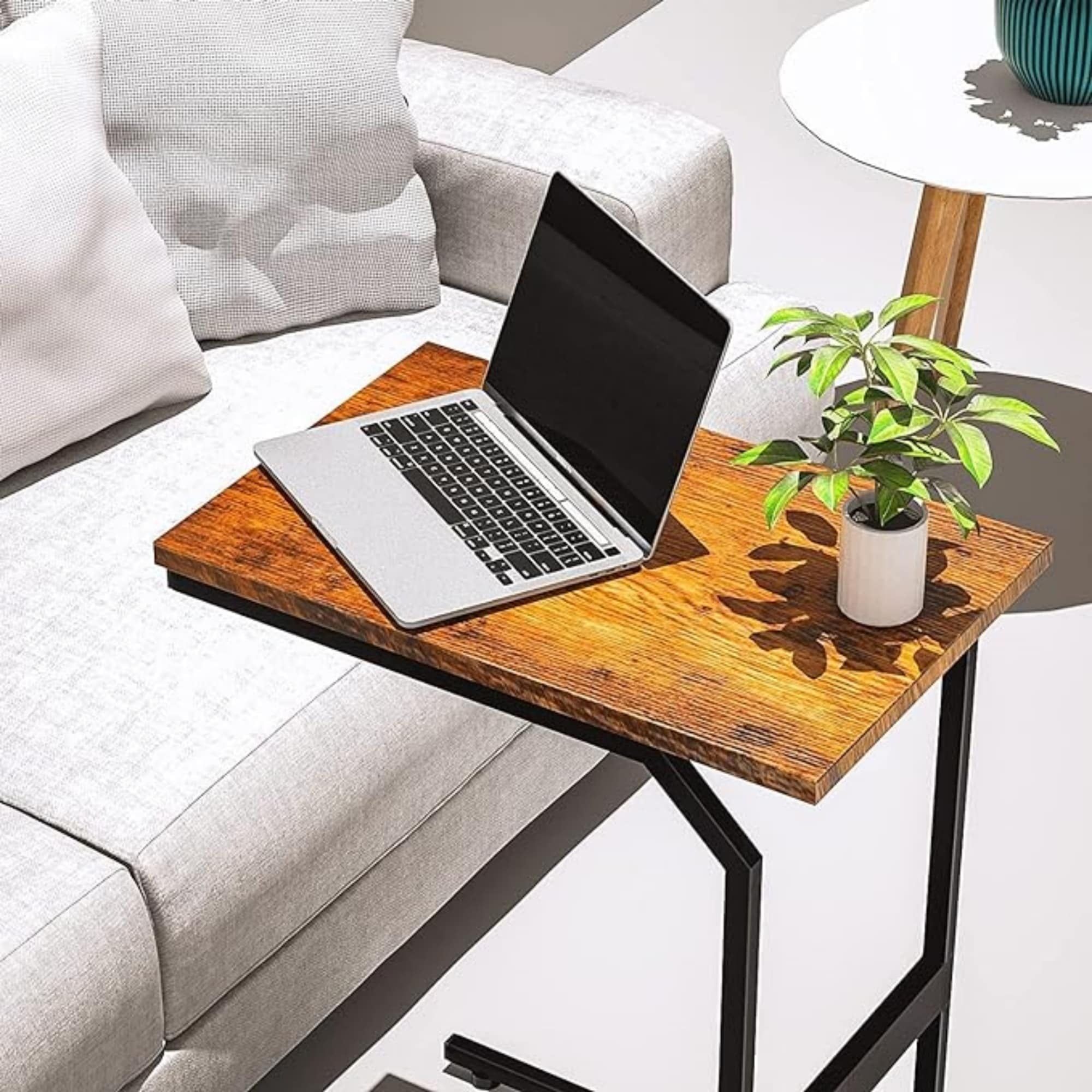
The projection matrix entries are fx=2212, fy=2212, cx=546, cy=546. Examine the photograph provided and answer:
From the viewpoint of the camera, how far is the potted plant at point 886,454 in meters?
1.53

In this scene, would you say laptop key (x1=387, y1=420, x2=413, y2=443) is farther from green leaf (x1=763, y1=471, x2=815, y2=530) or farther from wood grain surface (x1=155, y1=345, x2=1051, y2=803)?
green leaf (x1=763, y1=471, x2=815, y2=530)

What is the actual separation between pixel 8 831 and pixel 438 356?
0.56 metres

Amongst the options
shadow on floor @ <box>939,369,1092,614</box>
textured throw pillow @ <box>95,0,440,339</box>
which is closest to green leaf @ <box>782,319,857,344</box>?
textured throw pillow @ <box>95,0,440,339</box>

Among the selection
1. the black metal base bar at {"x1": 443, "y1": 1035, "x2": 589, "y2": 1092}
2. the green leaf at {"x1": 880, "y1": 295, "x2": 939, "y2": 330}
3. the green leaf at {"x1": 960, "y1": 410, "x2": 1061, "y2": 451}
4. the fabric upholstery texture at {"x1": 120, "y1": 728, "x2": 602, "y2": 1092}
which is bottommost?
the black metal base bar at {"x1": 443, "y1": 1035, "x2": 589, "y2": 1092}

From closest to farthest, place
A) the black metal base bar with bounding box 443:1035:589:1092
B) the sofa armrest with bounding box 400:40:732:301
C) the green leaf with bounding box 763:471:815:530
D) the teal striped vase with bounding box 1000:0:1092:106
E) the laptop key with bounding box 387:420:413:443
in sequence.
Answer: the green leaf with bounding box 763:471:815:530 < the laptop key with bounding box 387:420:413:443 < the black metal base bar with bounding box 443:1035:589:1092 < the sofa armrest with bounding box 400:40:732:301 < the teal striped vase with bounding box 1000:0:1092:106

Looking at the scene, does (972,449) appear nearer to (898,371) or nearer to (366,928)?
(898,371)

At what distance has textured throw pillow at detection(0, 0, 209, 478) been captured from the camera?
2256 millimetres

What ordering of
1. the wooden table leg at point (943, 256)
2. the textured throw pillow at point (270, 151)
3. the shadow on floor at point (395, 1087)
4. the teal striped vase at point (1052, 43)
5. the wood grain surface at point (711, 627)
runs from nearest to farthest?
the wood grain surface at point (711, 627), the shadow on floor at point (395, 1087), the textured throw pillow at point (270, 151), the teal striped vase at point (1052, 43), the wooden table leg at point (943, 256)

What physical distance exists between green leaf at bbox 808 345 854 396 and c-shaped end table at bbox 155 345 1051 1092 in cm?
15

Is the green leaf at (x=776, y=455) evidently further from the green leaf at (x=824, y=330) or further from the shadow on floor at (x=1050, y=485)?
the shadow on floor at (x=1050, y=485)

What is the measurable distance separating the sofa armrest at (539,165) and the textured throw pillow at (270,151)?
78 millimetres

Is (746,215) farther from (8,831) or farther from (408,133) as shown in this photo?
(8,831)

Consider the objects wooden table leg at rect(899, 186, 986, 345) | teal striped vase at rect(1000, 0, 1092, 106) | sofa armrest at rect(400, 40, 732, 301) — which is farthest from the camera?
wooden table leg at rect(899, 186, 986, 345)

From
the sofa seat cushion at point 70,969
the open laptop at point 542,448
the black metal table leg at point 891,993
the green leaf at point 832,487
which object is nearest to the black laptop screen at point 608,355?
the open laptop at point 542,448
